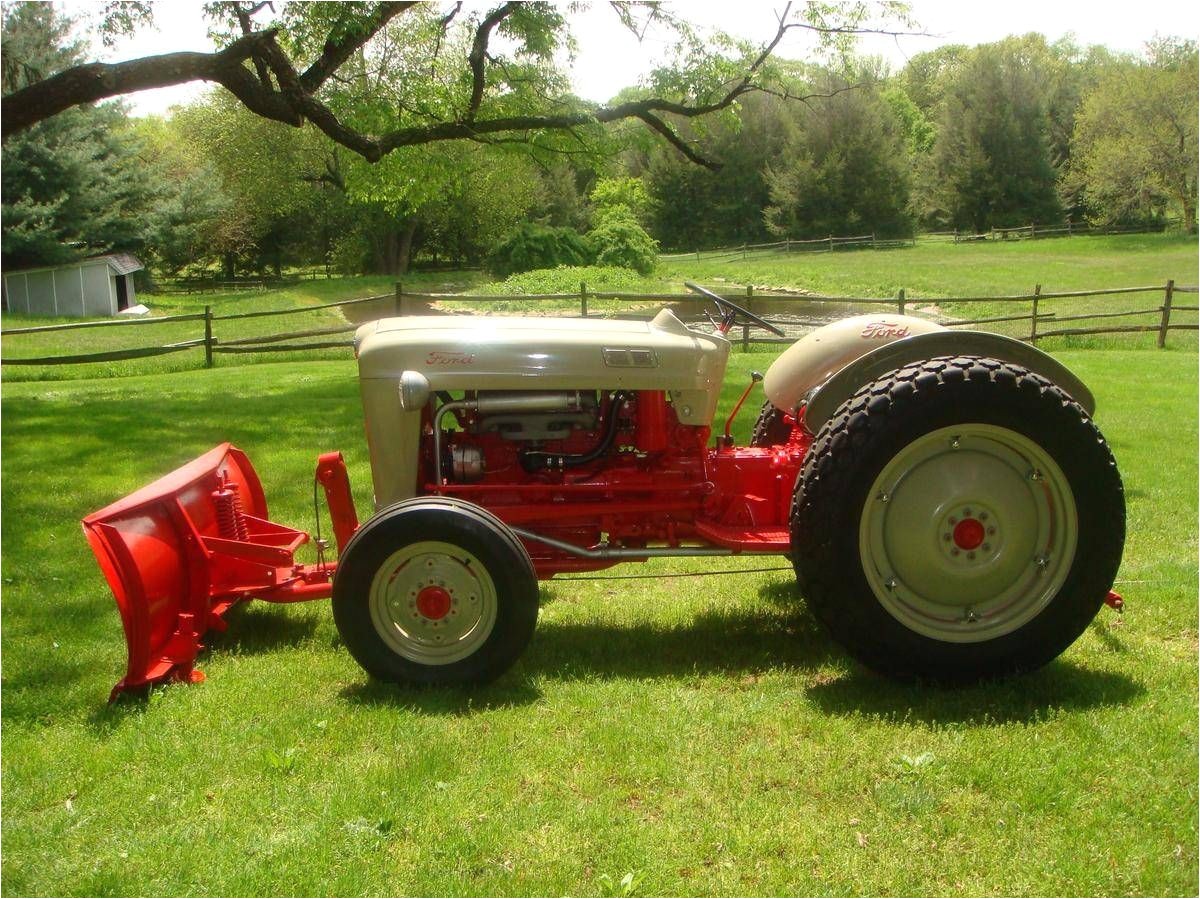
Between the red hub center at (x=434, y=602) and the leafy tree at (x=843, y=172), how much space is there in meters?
28.3

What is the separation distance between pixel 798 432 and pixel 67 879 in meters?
3.35

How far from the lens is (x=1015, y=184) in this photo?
4128cm

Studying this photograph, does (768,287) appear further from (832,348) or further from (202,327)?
(832,348)

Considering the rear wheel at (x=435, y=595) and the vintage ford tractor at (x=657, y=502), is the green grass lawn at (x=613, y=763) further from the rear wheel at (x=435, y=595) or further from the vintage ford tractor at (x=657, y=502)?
the vintage ford tractor at (x=657, y=502)

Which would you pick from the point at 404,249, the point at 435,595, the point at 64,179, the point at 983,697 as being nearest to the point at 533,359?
the point at 435,595

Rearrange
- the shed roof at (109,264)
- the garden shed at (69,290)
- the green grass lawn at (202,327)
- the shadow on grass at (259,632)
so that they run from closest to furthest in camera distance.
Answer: the shadow on grass at (259,632), the green grass lawn at (202,327), the shed roof at (109,264), the garden shed at (69,290)

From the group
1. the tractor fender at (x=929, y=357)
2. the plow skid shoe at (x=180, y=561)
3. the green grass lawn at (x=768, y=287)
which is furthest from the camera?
the green grass lawn at (x=768, y=287)

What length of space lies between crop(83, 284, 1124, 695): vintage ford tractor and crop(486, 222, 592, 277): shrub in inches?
727

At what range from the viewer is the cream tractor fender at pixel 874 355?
4.05m

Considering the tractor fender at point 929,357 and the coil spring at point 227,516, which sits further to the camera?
the coil spring at point 227,516

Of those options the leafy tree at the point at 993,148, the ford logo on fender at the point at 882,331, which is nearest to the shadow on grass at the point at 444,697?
the ford logo on fender at the point at 882,331

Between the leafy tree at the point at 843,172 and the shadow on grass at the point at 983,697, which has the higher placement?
the leafy tree at the point at 843,172

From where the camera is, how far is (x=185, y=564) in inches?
168

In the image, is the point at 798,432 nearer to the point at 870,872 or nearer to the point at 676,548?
the point at 676,548
